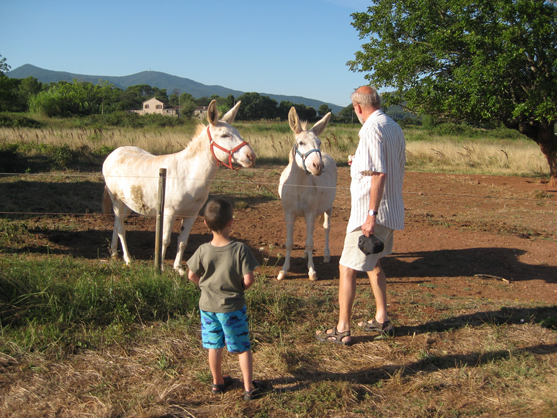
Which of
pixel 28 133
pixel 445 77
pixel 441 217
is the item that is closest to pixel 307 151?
pixel 441 217

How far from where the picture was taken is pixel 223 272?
254cm

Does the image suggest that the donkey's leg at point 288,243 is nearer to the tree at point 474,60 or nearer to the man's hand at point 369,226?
the man's hand at point 369,226

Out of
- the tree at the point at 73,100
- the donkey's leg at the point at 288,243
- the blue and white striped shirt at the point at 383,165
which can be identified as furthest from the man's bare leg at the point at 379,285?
the tree at the point at 73,100

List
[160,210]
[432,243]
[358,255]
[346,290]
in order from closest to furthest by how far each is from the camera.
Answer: [358,255]
[346,290]
[160,210]
[432,243]

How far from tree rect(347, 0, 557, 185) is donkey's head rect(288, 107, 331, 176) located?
29.1ft

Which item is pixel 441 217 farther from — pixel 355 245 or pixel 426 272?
pixel 355 245

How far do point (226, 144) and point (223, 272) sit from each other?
2.51 metres

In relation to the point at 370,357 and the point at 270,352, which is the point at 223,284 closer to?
the point at 270,352

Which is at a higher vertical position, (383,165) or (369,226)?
(383,165)

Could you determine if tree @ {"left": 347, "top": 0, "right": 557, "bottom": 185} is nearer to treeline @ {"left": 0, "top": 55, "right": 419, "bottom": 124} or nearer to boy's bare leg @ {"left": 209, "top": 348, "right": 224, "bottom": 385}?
boy's bare leg @ {"left": 209, "top": 348, "right": 224, "bottom": 385}

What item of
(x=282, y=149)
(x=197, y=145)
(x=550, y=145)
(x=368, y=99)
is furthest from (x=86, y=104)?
(x=368, y=99)

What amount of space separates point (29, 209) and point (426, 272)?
25.2ft

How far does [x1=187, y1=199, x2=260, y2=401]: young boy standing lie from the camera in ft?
8.27

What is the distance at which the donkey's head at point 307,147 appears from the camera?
4.72 metres
